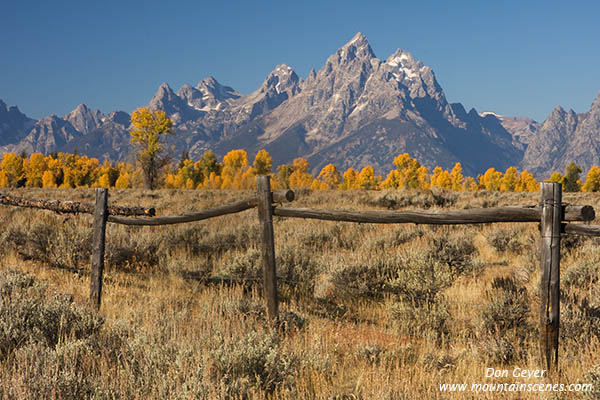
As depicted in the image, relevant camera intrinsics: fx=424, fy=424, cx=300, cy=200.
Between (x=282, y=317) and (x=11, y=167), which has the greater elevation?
(x=11, y=167)

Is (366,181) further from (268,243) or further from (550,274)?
(550,274)

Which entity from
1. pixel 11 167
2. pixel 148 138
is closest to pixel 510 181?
pixel 148 138

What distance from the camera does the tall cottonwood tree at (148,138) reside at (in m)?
44.0

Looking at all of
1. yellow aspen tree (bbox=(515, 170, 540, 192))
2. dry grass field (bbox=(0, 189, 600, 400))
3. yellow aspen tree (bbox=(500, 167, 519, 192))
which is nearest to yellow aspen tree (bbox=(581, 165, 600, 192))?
yellow aspen tree (bbox=(515, 170, 540, 192))

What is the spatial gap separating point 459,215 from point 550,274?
943mm

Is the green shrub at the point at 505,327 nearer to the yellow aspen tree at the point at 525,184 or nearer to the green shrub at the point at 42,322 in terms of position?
the green shrub at the point at 42,322

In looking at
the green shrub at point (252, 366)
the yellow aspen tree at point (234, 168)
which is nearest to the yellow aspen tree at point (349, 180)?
the yellow aspen tree at point (234, 168)

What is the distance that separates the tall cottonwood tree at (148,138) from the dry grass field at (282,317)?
3470 cm

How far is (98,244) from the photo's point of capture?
6.30 metres

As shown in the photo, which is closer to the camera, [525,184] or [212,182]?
[212,182]

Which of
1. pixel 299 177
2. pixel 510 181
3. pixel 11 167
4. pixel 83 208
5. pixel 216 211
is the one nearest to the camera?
pixel 216 211

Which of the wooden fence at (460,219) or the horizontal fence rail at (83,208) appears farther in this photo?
the horizontal fence rail at (83,208)

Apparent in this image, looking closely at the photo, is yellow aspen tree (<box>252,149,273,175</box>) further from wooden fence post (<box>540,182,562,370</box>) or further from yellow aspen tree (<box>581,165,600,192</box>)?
wooden fence post (<box>540,182,562,370</box>)

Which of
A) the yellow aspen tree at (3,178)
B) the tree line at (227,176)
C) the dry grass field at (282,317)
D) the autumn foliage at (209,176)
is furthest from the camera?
the yellow aspen tree at (3,178)
